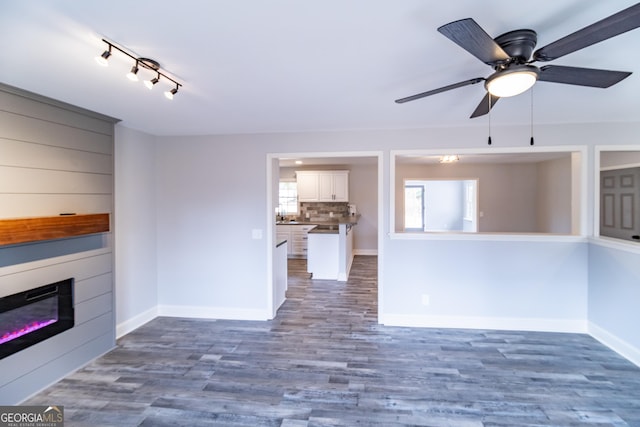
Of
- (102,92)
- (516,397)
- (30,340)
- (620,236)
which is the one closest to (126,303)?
(30,340)

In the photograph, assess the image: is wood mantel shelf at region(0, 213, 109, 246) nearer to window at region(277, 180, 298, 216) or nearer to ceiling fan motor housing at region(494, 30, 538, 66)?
ceiling fan motor housing at region(494, 30, 538, 66)

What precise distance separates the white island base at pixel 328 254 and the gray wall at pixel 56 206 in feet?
11.4

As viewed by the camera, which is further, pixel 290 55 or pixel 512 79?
pixel 290 55

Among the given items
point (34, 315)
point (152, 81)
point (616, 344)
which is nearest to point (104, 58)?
point (152, 81)

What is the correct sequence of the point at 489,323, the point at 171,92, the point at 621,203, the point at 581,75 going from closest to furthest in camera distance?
1. the point at 581,75
2. the point at 171,92
3. the point at 489,323
4. the point at 621,203

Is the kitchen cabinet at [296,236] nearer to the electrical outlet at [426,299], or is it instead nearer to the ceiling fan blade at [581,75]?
the electrical outlet at [426,299]

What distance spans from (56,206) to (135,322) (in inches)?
69.1

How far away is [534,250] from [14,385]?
505 cm

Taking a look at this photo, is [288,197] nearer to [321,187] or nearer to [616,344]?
[321,187]

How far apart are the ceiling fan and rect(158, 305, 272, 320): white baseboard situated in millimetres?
3533

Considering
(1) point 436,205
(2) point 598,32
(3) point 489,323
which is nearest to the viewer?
(2) point 598,32

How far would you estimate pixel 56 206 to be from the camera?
103 inches

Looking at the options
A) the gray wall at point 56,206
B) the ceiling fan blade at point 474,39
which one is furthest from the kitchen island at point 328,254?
the ceiling fan blade at point 474,39

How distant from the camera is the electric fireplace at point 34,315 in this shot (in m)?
2.26
